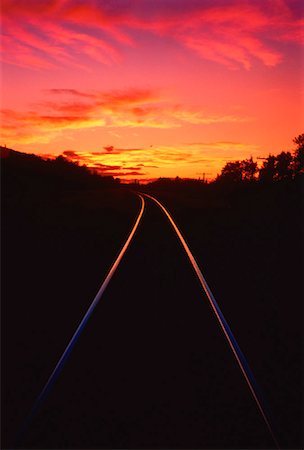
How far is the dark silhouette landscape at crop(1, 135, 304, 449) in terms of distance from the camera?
3557 mm

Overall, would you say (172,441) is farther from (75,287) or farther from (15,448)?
(75,287)

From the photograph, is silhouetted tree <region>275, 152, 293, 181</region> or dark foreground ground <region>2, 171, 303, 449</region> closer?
dark foreground ground <region>2, 171, 303, 449</region>

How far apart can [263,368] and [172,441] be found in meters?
1.53

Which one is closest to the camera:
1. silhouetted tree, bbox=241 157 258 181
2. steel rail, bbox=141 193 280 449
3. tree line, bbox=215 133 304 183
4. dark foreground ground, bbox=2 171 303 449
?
dark foreground ground, bbox=2 171 303 449

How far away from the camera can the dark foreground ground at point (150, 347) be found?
3551 millimetres

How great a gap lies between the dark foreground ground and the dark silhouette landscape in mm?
14

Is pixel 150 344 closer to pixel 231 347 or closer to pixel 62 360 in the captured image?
pixel 231 347

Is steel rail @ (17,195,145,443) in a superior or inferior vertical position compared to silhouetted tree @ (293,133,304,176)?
inferior

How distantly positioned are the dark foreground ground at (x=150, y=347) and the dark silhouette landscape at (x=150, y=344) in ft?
0.05

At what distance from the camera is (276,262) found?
33.8 ft

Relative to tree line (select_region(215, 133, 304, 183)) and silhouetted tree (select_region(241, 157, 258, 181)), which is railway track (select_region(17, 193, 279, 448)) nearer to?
tree line (select_region(215, 133, 304, 183))

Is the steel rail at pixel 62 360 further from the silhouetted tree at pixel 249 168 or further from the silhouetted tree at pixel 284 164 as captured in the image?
the silhouetted tree at pixel 249 168

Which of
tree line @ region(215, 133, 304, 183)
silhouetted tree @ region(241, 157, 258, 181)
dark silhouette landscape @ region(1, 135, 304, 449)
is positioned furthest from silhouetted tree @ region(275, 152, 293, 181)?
dark silhouette landscape @ region(1, 135, 304, 449)

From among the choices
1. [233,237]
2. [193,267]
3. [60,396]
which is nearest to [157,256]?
[193,267]
